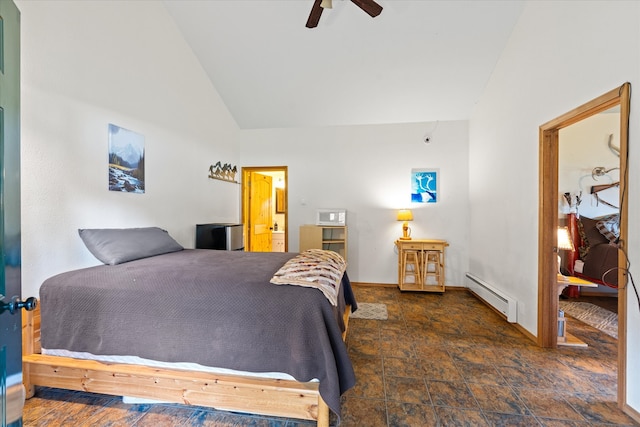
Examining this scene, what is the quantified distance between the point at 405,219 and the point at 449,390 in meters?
2.49

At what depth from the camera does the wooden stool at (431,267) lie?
3.79 metres

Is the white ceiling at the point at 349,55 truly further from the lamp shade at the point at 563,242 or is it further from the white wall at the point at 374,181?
the lamp shade at the point at 563,242

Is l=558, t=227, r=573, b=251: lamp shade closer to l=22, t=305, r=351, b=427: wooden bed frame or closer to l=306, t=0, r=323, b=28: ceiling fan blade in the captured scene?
l=22, t=305, r=351, b=427: wooden bed frame

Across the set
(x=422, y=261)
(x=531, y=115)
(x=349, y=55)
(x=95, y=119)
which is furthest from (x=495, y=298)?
(x=95, y=119)

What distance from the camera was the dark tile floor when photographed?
1.48 meters

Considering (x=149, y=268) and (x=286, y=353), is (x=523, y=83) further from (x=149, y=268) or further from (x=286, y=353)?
(x=149, y=268)

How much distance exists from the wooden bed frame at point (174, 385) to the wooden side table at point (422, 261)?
2.80m

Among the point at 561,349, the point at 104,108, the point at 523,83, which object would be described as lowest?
the point at 561,349

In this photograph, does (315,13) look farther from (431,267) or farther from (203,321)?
(431,267)

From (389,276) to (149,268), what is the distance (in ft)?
11.1

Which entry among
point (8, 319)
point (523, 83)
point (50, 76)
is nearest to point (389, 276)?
point (523, 83)

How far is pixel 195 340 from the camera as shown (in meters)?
1.42

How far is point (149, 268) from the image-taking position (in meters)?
1.72

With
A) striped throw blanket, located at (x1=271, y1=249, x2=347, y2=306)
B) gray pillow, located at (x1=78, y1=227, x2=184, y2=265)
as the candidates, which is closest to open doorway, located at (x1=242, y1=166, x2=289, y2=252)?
gray pillow, located at (x1=78, y1=227, x2=184, y2=265)
